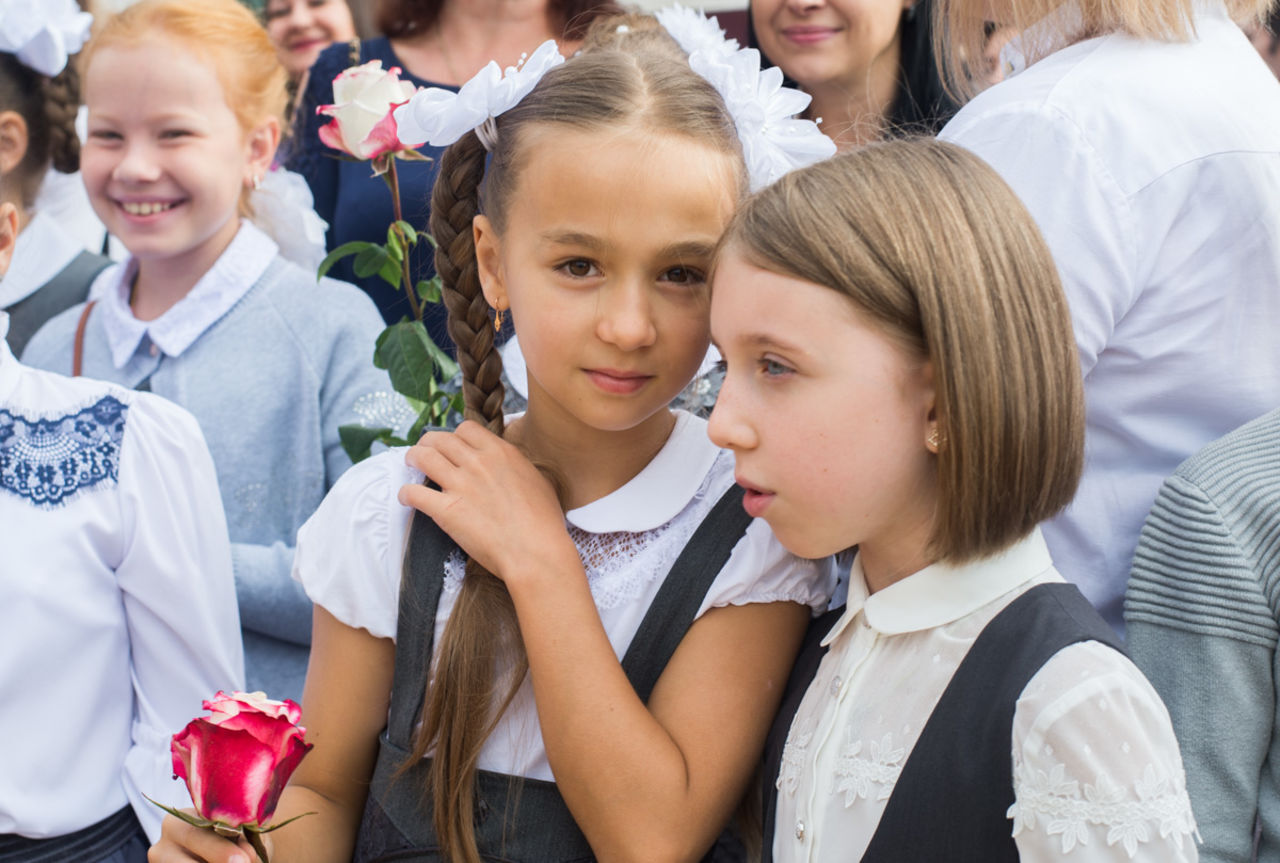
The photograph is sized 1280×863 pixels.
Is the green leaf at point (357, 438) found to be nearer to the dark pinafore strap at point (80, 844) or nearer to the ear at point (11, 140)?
the dark pinafore strap at point (80, 844)

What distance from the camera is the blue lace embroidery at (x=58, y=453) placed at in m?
1.83

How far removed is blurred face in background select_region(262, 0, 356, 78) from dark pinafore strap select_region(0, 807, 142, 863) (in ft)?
8.37

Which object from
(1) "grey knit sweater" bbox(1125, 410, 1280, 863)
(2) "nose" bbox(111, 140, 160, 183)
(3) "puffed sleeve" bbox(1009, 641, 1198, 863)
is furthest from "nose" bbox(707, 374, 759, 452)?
(2) "nose" bbox(111, 140, 160, 183)

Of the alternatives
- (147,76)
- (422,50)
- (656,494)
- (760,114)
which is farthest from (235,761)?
(422,50)

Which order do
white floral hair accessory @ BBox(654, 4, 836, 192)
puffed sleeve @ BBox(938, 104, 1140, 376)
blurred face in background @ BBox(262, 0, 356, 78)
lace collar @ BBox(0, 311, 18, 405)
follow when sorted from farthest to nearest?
blurred face in background @ BBox(262, 0, 356, 78), lace collar @ BBox(0, 311, 18, 405), white floral hair accessory @ BBox(654, 4, 836, 192), puffed sleeve @ BBox(938, 104, 1140, 376)

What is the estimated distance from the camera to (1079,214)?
1388mm

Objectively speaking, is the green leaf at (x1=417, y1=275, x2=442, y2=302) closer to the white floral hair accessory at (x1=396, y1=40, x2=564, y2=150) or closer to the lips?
the white floral hair accessory at (x1=396, y1=40, x2=564, y2=150)

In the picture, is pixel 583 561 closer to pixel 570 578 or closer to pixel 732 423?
pixel 570 578

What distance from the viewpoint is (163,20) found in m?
2.54

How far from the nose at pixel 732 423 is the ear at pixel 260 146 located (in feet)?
5.75

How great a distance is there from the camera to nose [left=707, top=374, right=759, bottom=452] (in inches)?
50.3

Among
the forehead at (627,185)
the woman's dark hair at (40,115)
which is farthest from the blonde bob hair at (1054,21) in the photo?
the woman's dark hair at (40,115)

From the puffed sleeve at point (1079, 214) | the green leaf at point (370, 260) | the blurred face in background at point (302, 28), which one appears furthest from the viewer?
the blurred face in background at point (302, 28)

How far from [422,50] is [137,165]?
864 millimetres
